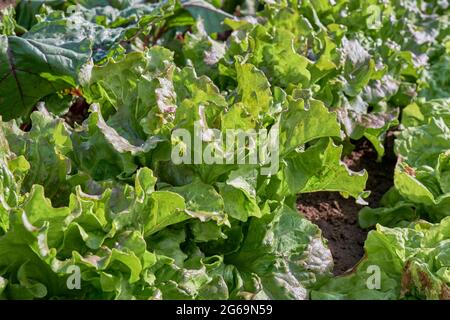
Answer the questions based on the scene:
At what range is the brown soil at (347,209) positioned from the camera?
3357 mm

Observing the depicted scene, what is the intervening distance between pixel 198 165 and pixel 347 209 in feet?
3.89

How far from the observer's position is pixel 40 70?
330cm

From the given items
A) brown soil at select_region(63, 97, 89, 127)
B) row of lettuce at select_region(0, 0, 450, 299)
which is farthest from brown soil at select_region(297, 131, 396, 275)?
brown soil at select_region(63, 97, 89, 127)

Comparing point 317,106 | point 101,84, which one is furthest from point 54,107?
point 317,106

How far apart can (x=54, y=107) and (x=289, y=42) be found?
1.13 metres

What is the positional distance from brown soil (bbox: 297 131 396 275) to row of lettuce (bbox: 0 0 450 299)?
136 millimetres

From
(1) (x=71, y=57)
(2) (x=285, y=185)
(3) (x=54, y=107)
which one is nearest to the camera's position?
(2) (x=285, y=185)

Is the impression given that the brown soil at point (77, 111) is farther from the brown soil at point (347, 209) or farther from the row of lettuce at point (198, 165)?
the brown soil at point (347, 209)

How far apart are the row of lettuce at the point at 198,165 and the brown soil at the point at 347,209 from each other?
0.14m

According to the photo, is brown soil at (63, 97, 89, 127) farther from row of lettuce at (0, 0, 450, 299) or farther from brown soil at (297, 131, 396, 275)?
brown soil at (297, 131, 396, 275)

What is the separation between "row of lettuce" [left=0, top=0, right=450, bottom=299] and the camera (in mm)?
2391

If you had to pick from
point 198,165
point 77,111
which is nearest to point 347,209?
point 198,165

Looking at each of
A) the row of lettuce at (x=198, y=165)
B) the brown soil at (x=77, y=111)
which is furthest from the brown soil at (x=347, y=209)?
the brown soil at (x=77, y=111)

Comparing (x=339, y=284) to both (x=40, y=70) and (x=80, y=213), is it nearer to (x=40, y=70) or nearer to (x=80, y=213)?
(x=80, y=213)
